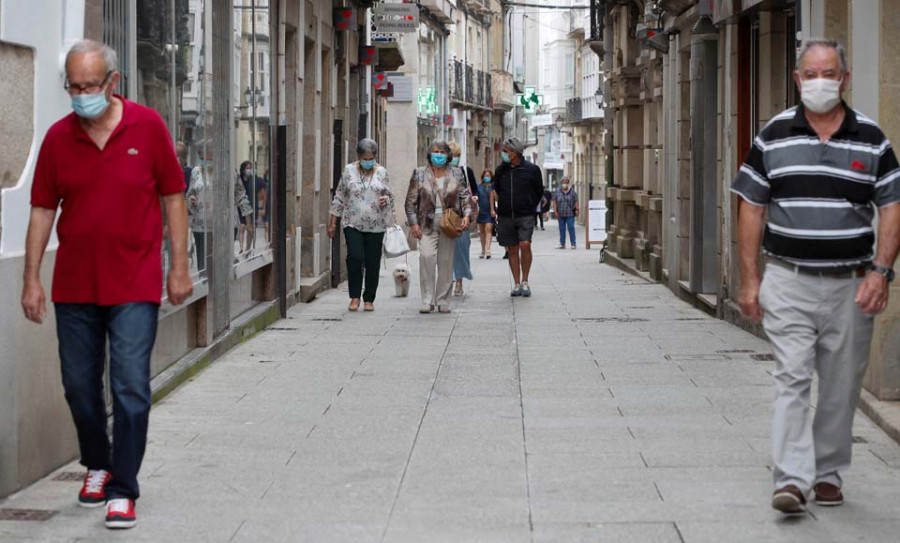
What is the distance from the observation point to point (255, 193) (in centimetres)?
1455

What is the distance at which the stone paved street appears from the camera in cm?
641

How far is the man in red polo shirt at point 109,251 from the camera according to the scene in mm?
6402

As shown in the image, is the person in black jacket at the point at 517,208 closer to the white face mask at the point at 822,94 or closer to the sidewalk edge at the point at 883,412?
the sidewalk edge at the point at 883,412

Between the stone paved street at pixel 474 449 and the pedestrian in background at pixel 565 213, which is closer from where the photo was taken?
the stone paved street at pixel 474 449

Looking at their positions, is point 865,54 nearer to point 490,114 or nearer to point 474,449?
point 474,449

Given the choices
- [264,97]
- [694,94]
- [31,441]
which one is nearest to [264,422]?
[31,441]

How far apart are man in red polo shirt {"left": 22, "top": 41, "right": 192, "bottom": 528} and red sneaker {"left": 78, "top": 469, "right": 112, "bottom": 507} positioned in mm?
200

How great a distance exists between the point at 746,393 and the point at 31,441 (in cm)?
475

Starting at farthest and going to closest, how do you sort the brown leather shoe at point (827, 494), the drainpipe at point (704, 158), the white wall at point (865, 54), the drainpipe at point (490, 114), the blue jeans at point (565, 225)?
the drainpipe at point (490, 114) < the blue jeans at point (565, 225) < the drainpipe at point (704, 158) < the white wall at point (865, 54) < the brown leather shoe at point (827, 494)

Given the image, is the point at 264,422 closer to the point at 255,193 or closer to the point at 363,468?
Answer: the point at 363,468

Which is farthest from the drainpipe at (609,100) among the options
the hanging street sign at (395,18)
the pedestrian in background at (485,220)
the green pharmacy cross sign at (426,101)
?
the green pharmacy cross sign at (426,101)

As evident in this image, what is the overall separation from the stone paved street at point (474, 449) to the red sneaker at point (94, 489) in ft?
0.26

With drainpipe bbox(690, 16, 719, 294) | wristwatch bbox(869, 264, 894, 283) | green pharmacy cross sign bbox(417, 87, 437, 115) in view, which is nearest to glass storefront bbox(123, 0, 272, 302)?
wristwatch bbox(869, 264, 894, 283)

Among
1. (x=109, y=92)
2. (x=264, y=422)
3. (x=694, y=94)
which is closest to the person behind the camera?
(x=109, y=92)
